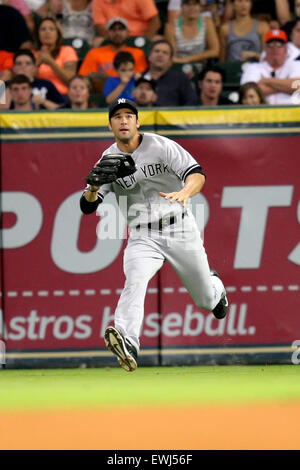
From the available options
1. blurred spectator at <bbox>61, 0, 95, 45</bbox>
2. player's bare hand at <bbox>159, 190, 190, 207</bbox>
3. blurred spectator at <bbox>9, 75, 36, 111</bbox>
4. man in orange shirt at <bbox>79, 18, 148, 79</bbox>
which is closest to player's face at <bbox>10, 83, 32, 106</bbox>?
blurred spectator at <bbox>9, 75, 36, 111</bbox>

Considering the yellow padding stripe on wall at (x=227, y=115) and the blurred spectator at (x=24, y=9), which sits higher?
the blurred spectator at (x=24, y=9)

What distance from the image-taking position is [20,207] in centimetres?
1002

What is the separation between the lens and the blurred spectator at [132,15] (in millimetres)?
12906

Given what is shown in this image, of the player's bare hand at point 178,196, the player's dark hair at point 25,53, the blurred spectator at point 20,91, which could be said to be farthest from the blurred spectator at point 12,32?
the player's bare hand at point 178,196

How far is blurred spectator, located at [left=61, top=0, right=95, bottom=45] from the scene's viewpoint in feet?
43.2

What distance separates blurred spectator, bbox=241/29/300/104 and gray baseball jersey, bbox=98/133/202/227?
3822mm

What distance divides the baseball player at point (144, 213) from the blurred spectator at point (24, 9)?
6.17 meters

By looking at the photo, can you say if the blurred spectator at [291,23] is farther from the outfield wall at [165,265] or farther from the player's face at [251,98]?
the outfield wall at [165,265]

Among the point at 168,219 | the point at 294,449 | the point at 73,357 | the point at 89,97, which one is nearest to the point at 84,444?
the point at 294,449

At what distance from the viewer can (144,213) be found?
8.04 metres

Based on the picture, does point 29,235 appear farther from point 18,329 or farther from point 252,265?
point 252,265

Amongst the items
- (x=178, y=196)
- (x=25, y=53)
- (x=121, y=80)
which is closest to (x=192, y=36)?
(x=121, y=80)

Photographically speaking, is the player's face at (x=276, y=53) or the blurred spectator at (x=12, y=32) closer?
the player's face at (x=276, y=53)

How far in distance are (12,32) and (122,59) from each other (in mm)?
2029
